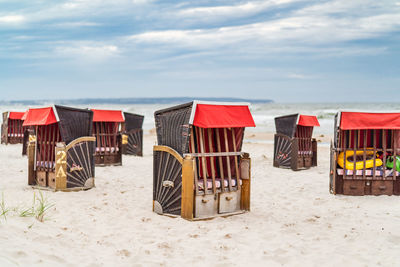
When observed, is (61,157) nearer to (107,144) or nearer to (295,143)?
(107,144)

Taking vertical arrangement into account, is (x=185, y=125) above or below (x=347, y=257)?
above

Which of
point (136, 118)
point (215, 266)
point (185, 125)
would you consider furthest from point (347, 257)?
point (136, 118)

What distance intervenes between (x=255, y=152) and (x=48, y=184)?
10.7m

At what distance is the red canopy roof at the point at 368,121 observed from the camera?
813 centimetres

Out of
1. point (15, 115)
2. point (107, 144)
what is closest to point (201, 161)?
point (107, 144)

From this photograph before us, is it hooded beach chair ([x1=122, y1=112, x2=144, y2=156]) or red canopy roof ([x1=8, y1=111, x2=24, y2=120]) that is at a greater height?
red canopy roof ([x1=8, y1=111, x2=24, y2=120])

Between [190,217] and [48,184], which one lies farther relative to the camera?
[48,184]

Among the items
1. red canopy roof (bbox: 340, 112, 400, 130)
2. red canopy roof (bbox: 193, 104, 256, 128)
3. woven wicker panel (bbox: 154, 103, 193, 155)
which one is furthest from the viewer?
red canopy roof (bbox: 340, 112, 400, 130)

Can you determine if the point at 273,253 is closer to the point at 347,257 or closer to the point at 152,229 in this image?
the point at 347,257

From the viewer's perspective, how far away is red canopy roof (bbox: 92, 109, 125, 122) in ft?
42.5

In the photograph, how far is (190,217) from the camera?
21.9 ft

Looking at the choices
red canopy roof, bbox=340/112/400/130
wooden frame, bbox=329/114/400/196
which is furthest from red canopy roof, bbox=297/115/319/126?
red canopy roof, bbox=340/112/400/130

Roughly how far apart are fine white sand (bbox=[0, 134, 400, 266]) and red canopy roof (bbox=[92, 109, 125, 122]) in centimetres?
377

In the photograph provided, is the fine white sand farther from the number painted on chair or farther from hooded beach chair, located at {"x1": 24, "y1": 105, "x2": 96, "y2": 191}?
the number painted on chair
